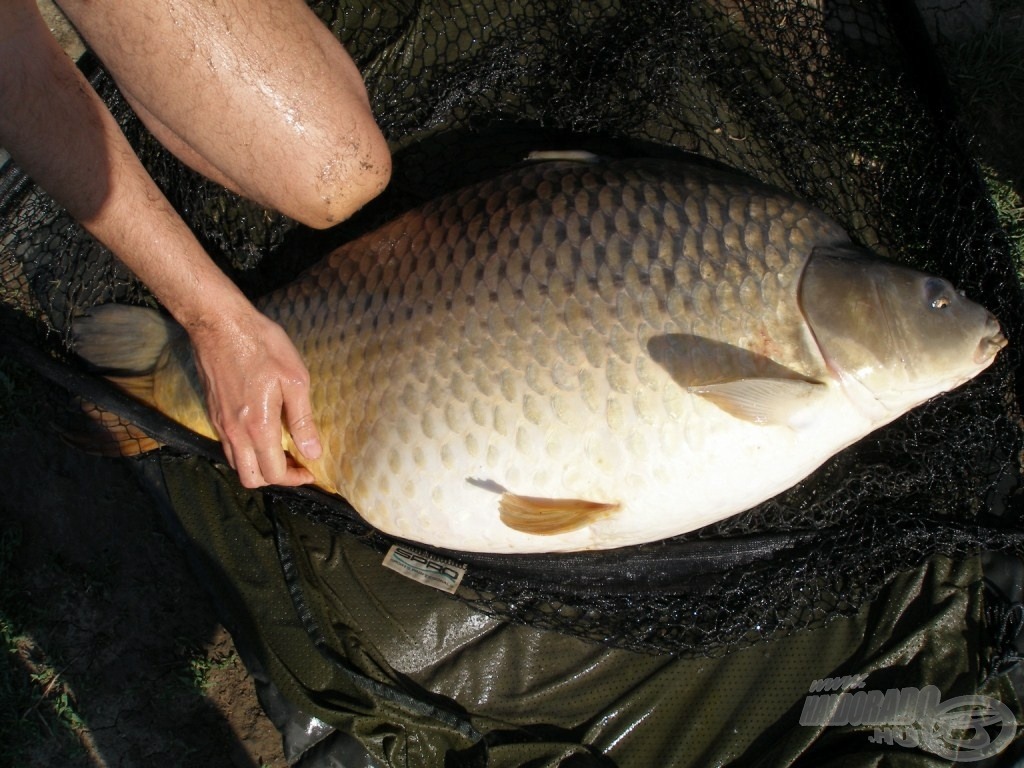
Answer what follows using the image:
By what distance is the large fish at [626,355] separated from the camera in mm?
1473

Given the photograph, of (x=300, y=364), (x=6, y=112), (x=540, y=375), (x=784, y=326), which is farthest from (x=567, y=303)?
(x=6, y=112)

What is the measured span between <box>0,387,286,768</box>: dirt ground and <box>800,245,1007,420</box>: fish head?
1641mm

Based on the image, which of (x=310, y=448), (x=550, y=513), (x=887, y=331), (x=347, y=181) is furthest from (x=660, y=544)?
(x=347, y=181)

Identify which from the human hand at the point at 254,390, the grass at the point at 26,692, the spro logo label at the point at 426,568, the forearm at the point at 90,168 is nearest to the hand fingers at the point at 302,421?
the human hand at the point at 254,390

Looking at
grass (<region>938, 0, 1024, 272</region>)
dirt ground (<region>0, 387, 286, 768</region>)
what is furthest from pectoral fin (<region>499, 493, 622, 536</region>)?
grass (<region>938, 0, 1024, 272</region>)

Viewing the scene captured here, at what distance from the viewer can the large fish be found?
147 centimetres

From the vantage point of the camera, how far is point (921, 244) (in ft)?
6.56

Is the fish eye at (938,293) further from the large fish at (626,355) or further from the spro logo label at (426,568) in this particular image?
the spro logo label at (426,568)

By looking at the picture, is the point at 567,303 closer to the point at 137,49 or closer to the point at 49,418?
the point at 137,49

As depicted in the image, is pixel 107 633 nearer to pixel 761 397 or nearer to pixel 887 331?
pixel 761 397

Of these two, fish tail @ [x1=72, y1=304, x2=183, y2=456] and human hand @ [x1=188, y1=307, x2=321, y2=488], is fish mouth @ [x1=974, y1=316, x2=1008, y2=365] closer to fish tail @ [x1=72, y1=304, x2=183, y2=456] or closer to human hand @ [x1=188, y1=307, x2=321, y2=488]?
human hand @ [x1=188, y1=307, x2=321, y2=488]

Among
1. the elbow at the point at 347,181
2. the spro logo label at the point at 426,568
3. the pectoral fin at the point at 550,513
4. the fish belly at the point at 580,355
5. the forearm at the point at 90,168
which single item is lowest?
the spro logo label at the point at 426,568

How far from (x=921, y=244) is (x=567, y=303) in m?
1.06

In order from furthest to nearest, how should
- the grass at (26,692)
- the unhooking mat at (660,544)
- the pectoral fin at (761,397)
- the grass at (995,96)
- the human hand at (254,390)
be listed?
the grass at (995,96)
the grass at (26,692)
the unhooking mat at (660,544)
the human hand at (254,390)
the pectoral fin at (761,397)
